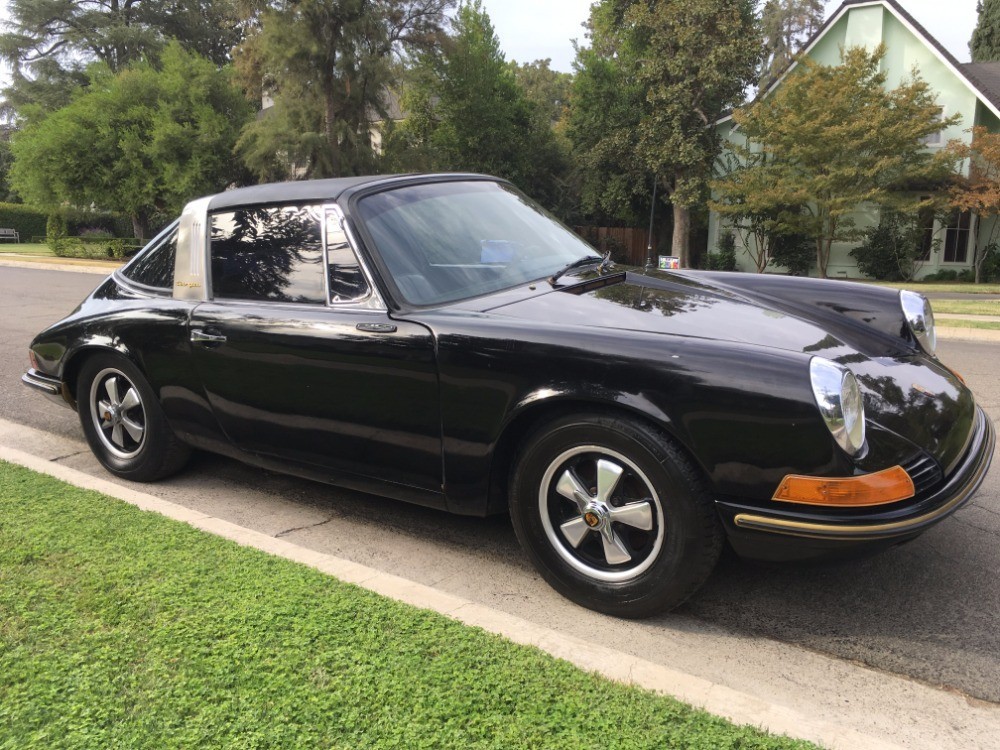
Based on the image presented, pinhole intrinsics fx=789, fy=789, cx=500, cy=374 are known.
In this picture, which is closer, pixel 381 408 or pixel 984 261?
pixel 381 408

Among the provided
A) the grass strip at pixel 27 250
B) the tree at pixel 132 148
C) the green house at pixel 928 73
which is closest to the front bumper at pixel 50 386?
the green house at pixel 928 73

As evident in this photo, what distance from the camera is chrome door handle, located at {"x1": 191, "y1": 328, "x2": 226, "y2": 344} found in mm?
3695

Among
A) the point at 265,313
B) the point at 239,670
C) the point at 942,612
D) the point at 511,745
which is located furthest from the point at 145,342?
the point at 942,612

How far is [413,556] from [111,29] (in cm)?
5364

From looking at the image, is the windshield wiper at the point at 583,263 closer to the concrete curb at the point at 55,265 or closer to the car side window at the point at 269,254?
the car side window at the point at 269,254

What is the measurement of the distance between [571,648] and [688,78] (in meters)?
26.7

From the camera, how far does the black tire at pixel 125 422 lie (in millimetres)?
4145

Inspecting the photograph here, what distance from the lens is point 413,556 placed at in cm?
342

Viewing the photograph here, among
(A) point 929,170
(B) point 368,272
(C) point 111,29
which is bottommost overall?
(B) point 368,272

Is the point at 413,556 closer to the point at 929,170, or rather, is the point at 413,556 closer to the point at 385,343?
the point at 385,343

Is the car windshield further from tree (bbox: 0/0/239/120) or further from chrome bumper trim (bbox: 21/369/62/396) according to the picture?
tree (bbox: 0/0/239/120)

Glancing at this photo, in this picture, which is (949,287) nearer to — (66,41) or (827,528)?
(827,528)

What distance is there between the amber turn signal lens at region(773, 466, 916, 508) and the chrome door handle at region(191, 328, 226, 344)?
2555 millimetres

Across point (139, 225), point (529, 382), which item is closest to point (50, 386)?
point (529, 382)
